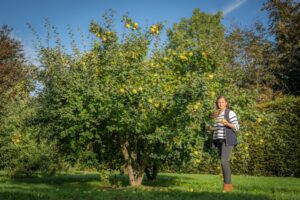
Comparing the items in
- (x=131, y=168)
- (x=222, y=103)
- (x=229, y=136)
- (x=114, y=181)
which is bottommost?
(x=114, y=181)

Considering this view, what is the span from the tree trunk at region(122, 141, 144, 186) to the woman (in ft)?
7.23

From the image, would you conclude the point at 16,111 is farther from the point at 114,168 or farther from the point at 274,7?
the point at 274,7

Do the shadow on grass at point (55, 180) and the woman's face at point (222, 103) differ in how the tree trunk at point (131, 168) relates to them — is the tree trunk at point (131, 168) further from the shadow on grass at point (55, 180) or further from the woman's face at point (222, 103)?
the shadow on grass at point (55, 180)

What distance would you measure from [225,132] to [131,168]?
254cm

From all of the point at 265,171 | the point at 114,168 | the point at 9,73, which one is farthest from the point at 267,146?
the point at 9,73

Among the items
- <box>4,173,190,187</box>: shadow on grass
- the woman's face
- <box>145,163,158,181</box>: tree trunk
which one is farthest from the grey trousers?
<box>145,163,158,181</box>: tree trunk

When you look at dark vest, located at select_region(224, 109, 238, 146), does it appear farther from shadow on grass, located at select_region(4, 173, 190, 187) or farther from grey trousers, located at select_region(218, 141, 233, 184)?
shadow on grass, located at select_region(4, 173, 190, 187)

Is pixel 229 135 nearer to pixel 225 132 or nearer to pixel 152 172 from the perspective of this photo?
pixel 225 132

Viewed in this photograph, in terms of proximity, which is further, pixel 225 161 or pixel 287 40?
pixel 287 40

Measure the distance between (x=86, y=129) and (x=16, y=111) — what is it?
4115 mm

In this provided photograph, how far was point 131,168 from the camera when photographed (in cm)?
930

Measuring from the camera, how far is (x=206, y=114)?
7.75 metres

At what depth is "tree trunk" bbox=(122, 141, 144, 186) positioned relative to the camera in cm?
924

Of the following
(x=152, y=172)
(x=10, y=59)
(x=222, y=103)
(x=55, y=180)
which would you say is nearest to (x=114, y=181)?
(x=152, y=172)
